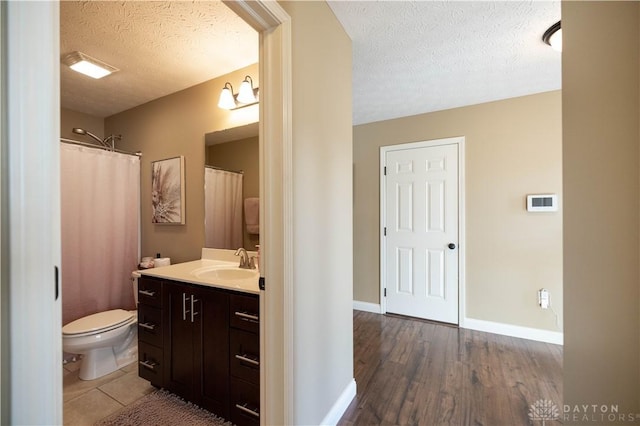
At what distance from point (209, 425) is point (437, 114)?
11.2 feet

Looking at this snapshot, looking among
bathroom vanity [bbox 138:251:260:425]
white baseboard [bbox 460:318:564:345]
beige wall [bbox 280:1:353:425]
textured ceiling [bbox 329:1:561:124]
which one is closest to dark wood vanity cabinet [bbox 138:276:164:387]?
bathroom vanity [bbox 138:251:260:425]

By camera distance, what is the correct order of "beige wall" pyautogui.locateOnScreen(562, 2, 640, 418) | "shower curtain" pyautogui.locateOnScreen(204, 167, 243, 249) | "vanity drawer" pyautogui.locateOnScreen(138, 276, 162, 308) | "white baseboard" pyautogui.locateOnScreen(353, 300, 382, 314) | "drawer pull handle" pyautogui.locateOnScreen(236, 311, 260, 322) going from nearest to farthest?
1. "beige wall" pyautogui.locateOnScreen(562, 2, 640, 418)
2. "drawer pull handle" pyautogui.locateOnScreen(236, 311, 260, 322)
3. "vanity drawer" pyautogui.locateOnScreen(138, 276, 162, 308)
4. "shower curtain" pyautogui.locateOnScreen(204, 167, 243, 249)
5. "white baseboard" pyautogui.locateOnScreen(353, 300, 382, 314)

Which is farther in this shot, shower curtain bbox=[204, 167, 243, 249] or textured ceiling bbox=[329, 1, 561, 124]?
shower curtain bbox=[204, 167, 243, 249]

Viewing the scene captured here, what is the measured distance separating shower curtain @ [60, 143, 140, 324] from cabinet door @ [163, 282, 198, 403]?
4.14 ft

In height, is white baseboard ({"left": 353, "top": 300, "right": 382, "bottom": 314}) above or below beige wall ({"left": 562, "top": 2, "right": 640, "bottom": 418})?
below

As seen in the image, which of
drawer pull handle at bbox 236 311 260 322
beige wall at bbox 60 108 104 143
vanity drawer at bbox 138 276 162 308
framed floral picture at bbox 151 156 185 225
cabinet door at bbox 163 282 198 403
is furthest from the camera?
beige wall at bbox 60 108 104 143

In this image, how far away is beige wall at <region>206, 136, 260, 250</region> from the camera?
83.7 inches

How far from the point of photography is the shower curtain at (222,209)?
2.23 metres

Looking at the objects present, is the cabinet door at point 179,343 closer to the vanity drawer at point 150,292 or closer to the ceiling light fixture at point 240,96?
the vanity drawer at point 150,292

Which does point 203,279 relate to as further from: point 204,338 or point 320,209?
Result: point 320,209

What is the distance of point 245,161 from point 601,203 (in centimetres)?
205

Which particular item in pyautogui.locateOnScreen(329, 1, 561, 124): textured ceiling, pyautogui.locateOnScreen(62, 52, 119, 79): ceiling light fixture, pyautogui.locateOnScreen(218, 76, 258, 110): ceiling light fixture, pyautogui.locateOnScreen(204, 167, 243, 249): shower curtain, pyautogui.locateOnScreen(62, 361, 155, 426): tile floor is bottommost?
pyautogui.locateOnScreen(62, 361, 155, 426): tile floor

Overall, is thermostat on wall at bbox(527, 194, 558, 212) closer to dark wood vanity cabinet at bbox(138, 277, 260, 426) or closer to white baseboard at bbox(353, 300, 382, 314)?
white baseboard at bbox(353, 300, 382, 314)

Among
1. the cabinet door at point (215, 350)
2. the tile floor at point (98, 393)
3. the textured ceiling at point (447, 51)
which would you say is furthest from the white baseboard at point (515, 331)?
the tile floor at point (98, 393)
